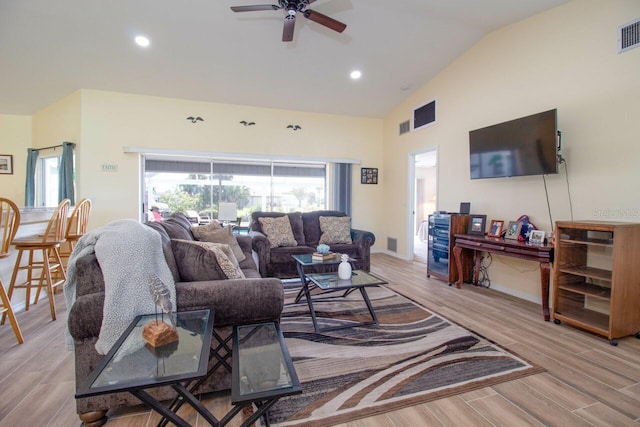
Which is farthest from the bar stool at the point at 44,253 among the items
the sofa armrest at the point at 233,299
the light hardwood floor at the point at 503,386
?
the sofa armrest at the point at 233,299

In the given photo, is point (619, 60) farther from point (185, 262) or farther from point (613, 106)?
point (185, 262)

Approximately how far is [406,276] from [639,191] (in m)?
2.67

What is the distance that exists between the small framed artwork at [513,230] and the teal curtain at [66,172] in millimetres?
6521

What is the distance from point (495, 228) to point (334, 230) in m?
2.19

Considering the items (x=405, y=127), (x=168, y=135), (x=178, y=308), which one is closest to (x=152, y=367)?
(x=178, y=308)

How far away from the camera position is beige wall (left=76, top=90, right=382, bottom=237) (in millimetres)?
4891

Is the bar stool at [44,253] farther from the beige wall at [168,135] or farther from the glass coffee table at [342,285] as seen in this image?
the glass coffee table at [342,285]

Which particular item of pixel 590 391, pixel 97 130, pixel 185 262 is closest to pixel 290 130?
pixel 97 130

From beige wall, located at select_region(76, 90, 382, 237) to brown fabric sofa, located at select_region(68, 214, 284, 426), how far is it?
12.8 ft

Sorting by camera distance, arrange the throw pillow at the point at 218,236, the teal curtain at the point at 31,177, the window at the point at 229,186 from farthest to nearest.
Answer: the window at the point at 229,186, the teal curtain at the point at 31,177, the throw pillow at the point at 218,236

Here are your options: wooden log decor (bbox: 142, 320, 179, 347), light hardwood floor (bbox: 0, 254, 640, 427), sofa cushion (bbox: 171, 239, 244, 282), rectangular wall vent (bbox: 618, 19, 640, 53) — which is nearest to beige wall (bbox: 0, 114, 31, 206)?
light hardwood floor (bbox: 0, 254, 640, 427)

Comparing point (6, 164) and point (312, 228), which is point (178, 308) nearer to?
point (312, 228)

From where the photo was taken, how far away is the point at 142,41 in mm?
3773

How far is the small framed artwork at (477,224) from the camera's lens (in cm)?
387
